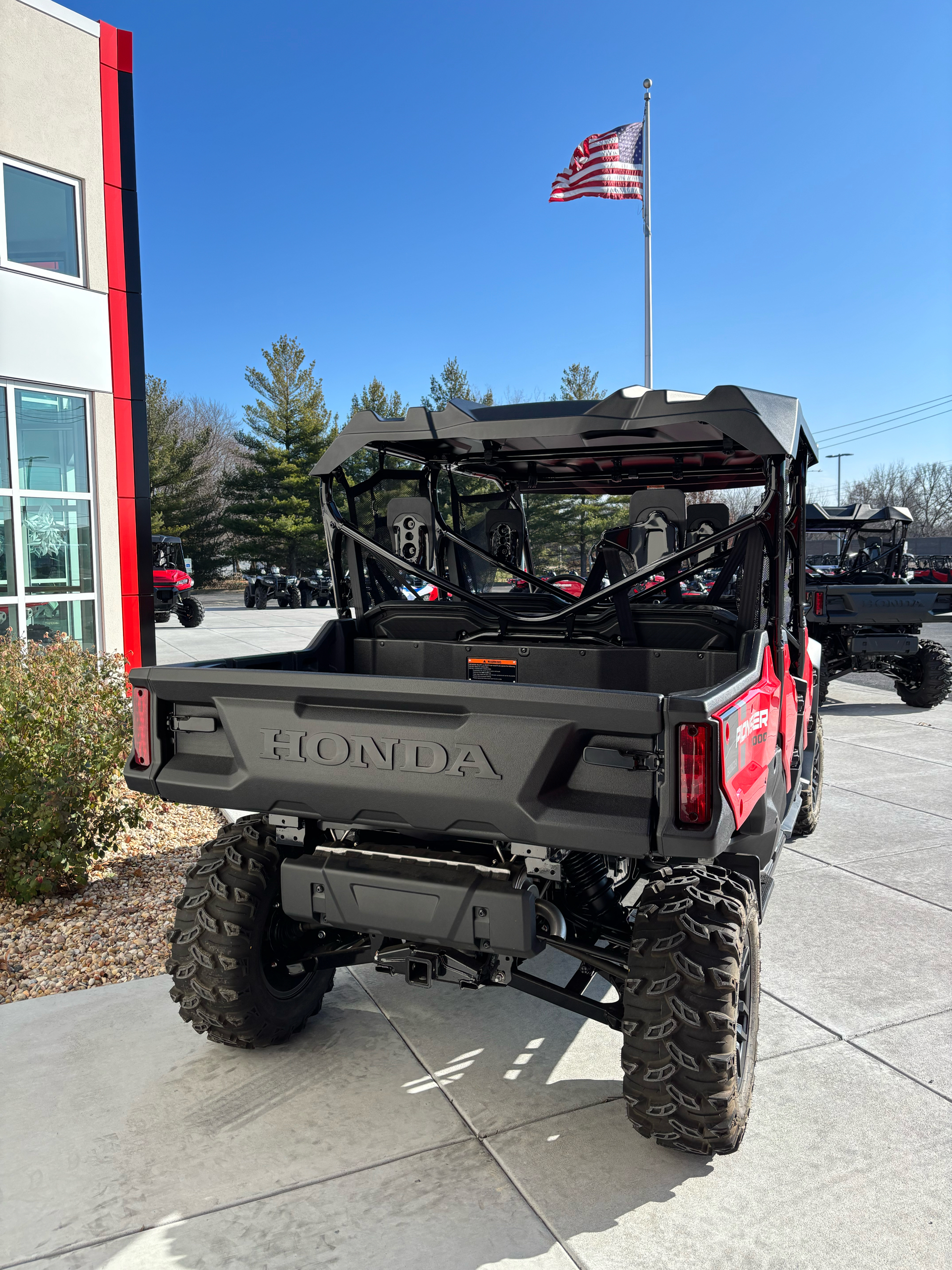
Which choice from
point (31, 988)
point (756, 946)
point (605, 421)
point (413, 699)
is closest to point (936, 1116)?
point (756, 946)

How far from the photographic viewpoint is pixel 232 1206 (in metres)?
2.29

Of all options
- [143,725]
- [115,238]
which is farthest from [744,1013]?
[115,238]

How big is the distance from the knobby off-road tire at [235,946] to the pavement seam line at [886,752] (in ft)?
18.6

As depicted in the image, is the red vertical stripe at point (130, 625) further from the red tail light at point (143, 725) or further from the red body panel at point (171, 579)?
the red body panel at point (171, 579)

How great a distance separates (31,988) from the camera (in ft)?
11.5

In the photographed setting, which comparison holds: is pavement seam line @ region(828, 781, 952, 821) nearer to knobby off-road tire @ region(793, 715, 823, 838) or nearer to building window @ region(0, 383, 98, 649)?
knobby off-road tire @ region(793, 715, 823, 838)

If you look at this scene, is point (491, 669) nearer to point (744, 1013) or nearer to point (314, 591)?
point (744, 1013)

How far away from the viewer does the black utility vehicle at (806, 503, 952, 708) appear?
8.80m

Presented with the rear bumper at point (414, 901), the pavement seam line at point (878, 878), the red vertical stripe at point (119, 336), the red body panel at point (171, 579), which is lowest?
the pavement seam line at point (878, 878)

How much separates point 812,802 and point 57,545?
681 centimetres

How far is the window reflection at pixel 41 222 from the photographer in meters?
7.93

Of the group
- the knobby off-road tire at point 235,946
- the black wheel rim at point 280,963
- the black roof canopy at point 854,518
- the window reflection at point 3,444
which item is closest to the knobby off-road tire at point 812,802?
the black wheel rim at point 280,963

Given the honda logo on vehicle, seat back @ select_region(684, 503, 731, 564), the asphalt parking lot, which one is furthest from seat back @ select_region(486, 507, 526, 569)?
the honda logo on vehicle

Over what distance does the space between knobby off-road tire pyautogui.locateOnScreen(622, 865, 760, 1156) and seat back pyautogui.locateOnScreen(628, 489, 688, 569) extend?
1236mm
